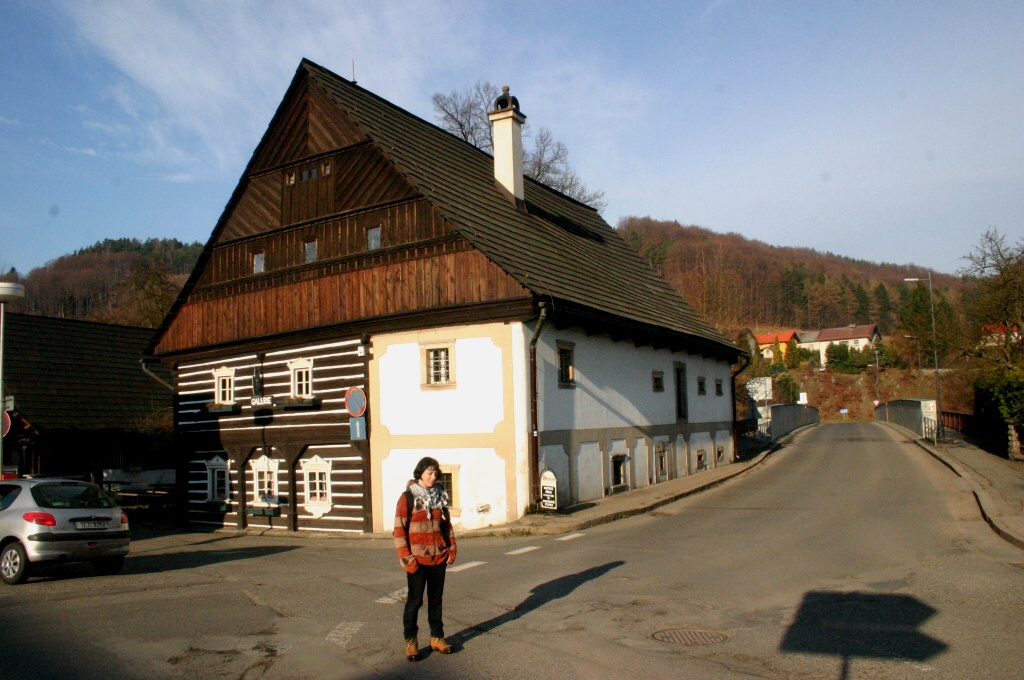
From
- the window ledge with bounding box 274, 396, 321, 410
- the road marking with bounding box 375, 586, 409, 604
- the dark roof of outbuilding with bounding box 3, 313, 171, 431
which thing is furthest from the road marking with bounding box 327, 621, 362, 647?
the dark roof of outbuilding with bounding box 3, 313, 171, 431

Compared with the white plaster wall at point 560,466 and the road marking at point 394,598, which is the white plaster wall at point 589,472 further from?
the road marking at point 394,598

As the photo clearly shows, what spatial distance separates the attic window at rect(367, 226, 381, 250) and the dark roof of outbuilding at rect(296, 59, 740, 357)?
1.68 metres

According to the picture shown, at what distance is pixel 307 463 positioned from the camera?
2192 centimetres

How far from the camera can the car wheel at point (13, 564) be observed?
39.7 feet

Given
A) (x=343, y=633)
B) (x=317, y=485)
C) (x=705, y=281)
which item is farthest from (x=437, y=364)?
(x=705, y=281)

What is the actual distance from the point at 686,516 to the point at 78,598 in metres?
11.7

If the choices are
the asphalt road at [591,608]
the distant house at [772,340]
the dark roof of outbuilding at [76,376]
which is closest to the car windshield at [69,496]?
the asphalt road at [591,608]

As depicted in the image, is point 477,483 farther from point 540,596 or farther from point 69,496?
point 540,596

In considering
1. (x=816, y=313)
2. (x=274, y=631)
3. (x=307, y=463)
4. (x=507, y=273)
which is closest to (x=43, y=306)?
(x=307, y=463)

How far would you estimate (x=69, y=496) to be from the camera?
42.3 ft

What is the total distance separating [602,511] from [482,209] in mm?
8317

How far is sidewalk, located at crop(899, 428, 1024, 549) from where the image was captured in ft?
47.0

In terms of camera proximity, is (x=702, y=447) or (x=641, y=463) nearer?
(x=641, y=463)

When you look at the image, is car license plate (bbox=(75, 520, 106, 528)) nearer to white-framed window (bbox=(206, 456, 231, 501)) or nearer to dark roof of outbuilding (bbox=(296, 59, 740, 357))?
dark roof of outbuilding (bbox=(296, 59, 740, 357))
